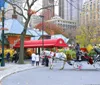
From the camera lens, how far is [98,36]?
6981cm

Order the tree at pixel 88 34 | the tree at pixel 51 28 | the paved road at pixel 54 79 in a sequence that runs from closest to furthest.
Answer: the paved road at pixel 54 79 → the tree at pixel 88 34 → the tree at pixel 51 28

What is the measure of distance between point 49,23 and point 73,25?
14.2 meters

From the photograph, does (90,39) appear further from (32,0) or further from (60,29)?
(32,0)

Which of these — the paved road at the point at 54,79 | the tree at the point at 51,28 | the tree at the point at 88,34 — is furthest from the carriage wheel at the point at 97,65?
the tree at the point at 51,28

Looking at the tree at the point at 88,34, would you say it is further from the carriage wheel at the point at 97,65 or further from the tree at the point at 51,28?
the carriage wheel at the point at 97,65

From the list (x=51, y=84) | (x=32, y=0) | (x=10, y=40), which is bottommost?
(x=51, y=84)

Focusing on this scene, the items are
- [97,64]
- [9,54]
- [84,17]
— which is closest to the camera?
[97,64]

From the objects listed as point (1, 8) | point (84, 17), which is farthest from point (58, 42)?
point (84, 17)

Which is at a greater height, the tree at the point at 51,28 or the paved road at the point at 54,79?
the tree at the point at 51,28

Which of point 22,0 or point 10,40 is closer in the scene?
point 22,0

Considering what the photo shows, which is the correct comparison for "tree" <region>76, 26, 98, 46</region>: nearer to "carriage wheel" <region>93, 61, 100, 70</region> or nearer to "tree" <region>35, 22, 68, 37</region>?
"tree" <region>35, 22, 68, 37</region>

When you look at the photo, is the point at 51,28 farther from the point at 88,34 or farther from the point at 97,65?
the point at 97,65

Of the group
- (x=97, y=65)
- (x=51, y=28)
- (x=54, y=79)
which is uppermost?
(x=51, y=28)

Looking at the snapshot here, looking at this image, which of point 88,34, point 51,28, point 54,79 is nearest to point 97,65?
point 54,79
